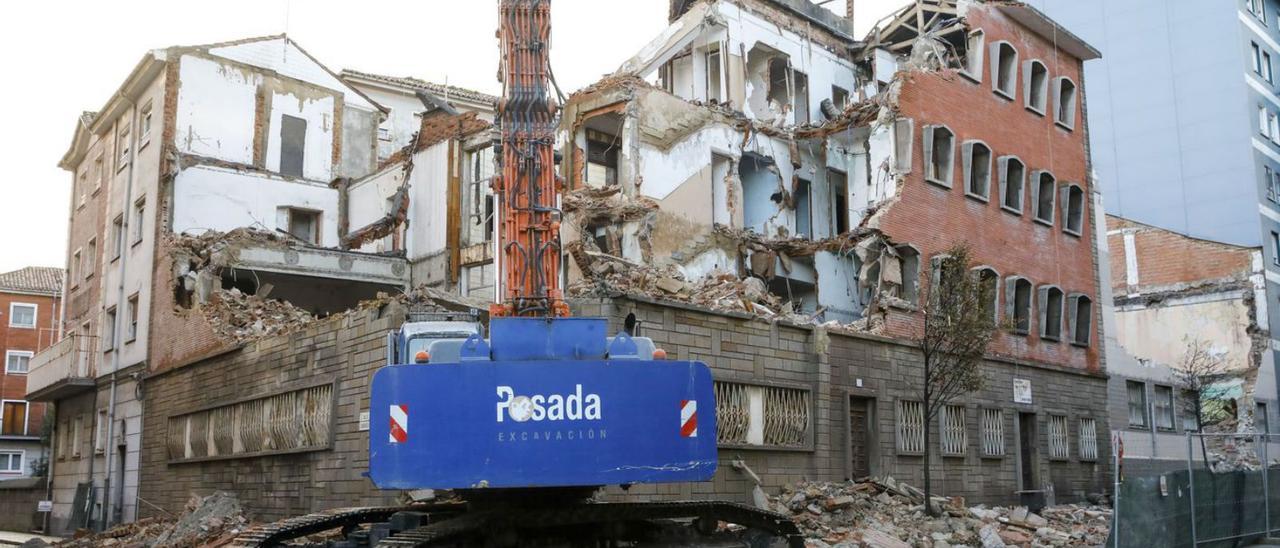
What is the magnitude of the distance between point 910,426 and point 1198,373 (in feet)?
55.6

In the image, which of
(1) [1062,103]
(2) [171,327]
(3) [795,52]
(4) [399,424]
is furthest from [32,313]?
(4) [399,424]

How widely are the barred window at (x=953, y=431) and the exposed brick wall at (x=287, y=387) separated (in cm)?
1147

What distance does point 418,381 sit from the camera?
9531 millimetres

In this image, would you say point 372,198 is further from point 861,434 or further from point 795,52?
point 861,434

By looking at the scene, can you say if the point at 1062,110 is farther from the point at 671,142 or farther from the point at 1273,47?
the point at 1273,47

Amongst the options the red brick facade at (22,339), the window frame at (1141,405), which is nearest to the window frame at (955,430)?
the window frame at (1141,405)

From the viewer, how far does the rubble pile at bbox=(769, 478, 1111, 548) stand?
16.6m

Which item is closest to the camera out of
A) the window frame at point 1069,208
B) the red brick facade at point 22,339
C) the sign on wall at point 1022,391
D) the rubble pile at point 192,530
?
the rubble pile at point 192,530

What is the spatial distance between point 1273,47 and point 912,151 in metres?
26.1

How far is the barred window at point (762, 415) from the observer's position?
18.2 metres

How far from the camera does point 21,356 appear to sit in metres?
57.6

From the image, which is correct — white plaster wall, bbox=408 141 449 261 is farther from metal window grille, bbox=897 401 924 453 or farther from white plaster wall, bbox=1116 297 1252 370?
white plaster wall, bbox=1116 297 1252 370

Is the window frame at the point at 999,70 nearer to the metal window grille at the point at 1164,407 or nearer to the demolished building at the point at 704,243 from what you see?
the demolished building at the point at 704,243

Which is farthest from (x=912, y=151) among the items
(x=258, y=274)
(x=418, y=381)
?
(x=418, y=381)
